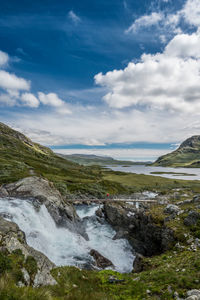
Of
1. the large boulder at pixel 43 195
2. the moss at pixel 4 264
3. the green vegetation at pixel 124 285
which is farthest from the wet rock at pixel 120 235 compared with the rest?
the moss at pixel 4 264

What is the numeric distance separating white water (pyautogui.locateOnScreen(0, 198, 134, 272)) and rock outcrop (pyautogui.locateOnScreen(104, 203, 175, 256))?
2564mm

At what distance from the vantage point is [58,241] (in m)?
27.6

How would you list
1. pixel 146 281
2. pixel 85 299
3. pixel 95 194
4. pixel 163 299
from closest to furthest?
pixel 85 299
pixel 163 299
pixel 146 281
pixel 95 194

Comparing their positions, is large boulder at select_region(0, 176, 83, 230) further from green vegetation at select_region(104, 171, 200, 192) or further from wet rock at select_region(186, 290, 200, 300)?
green vegetation at select_region(104, 171, 200, 192)

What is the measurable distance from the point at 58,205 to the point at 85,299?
30238mm

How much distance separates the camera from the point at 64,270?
1470 cm

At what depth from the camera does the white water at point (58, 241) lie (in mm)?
23672

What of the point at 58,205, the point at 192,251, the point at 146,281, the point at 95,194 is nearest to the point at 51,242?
the point at 58,205

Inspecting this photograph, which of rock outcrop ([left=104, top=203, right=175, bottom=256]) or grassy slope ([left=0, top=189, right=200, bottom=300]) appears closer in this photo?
grassy slope ([left=0, top=189, right=200, bottom=300])

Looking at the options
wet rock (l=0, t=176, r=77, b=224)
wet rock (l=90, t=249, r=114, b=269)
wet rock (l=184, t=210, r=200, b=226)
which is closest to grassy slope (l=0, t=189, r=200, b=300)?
wet rock (l=90, t=249, r=114, b=269)

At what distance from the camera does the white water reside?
23.7m

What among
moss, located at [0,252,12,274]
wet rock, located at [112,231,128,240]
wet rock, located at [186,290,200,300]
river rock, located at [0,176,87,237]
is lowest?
wet rock, located at [112,231,128,240]

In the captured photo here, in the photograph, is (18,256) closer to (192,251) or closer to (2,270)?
(2,270)

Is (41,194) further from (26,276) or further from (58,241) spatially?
(26,276)
